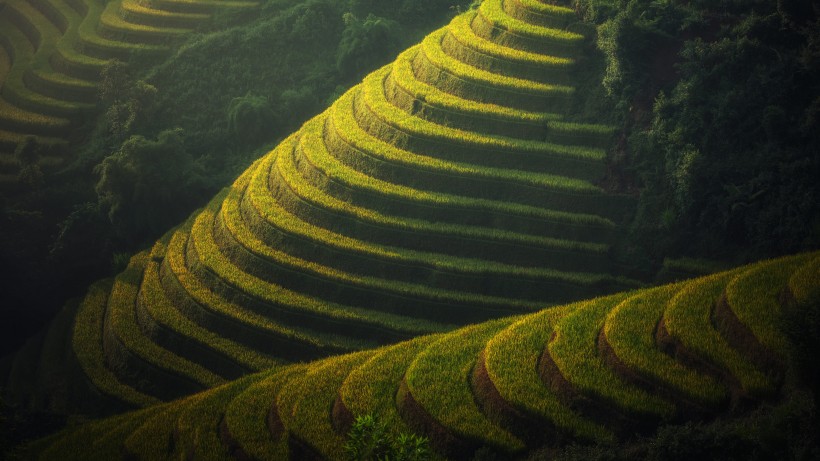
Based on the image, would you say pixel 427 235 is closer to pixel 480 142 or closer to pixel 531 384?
pixel 480 142

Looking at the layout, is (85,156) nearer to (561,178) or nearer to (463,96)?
(463,96)

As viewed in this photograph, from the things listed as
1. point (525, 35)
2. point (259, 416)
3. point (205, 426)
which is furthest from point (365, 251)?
point (525, 35)

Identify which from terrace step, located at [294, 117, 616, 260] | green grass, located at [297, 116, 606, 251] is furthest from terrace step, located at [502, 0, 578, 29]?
terrace step, located at [294, 117, 616, 260]

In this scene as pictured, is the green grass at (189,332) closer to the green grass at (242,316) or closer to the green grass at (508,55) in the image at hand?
the green grass at (242,316)

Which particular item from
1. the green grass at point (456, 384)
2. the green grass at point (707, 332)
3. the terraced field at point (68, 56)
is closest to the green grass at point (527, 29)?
the green grass at point (707, 332)

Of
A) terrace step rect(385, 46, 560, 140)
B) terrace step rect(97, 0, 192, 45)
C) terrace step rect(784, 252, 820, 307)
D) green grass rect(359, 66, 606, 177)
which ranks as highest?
terrace step rect(97, 0, 192, 45)

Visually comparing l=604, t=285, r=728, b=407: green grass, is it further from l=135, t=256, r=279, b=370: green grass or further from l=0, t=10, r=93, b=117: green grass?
l=0, t=10, r=93, b=117: green grass
